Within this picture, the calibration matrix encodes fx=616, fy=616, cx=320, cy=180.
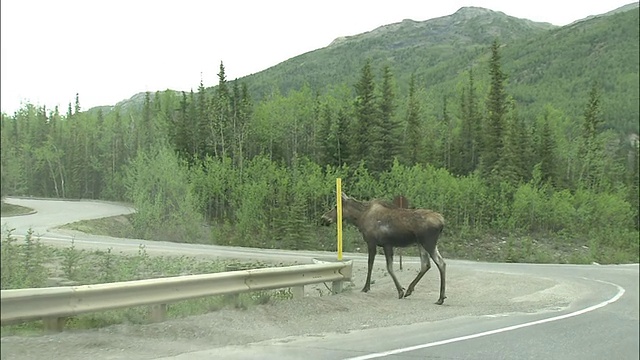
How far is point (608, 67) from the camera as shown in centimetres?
1891

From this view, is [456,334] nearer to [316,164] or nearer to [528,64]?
[316,164]

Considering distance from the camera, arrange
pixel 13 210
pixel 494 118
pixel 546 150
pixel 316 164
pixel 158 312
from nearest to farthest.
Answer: pixel 13 210 → pixel 158 312 → pixel 316 164 → pixel 546 150 → pixel 494 118

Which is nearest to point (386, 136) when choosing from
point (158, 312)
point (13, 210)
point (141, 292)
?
point (158, 312)

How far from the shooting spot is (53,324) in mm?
6953

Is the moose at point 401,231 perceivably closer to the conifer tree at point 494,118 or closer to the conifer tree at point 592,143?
the conifer tree at point 592,143

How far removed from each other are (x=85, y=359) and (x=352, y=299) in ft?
19.9

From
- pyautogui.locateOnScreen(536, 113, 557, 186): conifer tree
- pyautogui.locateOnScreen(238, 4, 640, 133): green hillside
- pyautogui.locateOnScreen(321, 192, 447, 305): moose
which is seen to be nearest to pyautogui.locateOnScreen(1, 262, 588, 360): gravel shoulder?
pyautogui.locateOnScreen(321, 192, 447, 305): moose

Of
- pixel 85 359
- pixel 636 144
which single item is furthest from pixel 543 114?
pixel 85 359

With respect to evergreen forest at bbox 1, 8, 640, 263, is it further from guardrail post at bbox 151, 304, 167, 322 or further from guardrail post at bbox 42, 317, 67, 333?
guardrail post at bbox 151, 304, 167, 322

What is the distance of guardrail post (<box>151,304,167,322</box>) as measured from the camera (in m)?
8.51

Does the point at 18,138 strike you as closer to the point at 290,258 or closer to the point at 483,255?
the point at 290,258

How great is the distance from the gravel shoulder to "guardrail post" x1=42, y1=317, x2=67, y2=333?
74 millimetres

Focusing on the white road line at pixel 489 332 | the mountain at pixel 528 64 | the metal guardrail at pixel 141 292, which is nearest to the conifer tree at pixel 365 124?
the mountain at pixel 528 64

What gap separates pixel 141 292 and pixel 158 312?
64 centimetres
